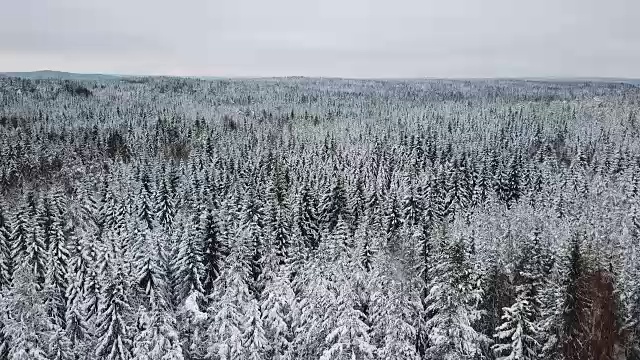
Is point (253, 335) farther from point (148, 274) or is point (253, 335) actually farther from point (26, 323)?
point (148, 274)

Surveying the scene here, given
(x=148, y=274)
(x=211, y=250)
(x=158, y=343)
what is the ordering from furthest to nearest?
(x=211, y=250) < (x=148, y=274) < (x=158, y=343)

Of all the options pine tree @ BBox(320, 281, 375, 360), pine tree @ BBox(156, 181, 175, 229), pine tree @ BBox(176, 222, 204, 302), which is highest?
pine tree @ BBox(320, 281, 375, 360)

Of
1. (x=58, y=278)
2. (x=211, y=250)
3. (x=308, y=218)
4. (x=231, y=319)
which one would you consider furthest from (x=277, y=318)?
(x=308, y=218)

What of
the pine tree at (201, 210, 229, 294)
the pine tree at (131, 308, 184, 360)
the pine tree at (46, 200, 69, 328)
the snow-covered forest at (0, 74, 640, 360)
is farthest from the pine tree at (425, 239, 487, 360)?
the pine tree at (46, 200, 69, 328)

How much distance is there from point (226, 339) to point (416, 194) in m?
39.5

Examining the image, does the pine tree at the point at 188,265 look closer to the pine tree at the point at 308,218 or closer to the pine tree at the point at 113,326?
the pine tree at the point at 113,326

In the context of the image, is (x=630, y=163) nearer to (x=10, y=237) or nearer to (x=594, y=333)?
(x=594, y=333)

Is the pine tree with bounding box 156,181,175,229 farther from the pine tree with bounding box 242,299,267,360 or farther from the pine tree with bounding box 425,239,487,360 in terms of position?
the pine tree with bounding box 425,239,487,360

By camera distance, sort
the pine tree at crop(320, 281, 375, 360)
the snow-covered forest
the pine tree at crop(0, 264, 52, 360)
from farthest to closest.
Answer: the snow-covered forest → the pine tree at crop(0, 264, 52, 360) → the pine tree at crop(320, 281, 375, 360)

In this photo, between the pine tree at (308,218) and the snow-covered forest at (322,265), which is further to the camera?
the pine tree at (308,218)

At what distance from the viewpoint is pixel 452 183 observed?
66438mm

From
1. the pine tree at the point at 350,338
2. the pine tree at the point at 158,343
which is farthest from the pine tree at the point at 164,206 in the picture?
the pine tree at the point at 350,338

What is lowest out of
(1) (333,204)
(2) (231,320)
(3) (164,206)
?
(3) (164,206)

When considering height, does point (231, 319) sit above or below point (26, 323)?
above
